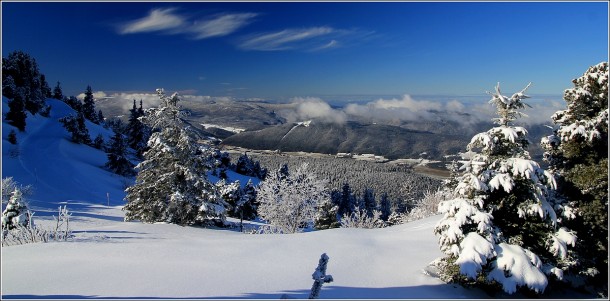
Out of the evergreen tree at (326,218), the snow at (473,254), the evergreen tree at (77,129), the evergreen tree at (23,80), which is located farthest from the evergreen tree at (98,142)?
the snow at (473,254)

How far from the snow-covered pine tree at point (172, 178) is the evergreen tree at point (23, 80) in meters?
46.5

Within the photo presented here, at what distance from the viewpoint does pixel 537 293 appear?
9.26 meters

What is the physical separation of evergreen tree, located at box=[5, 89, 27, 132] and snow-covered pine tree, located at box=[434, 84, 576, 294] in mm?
58916

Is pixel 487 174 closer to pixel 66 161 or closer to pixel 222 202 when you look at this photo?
pixel 222 202

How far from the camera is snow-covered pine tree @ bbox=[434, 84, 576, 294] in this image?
900 cm

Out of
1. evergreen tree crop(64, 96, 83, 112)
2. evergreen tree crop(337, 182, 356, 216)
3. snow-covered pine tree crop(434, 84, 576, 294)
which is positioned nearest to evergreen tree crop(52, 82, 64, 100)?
evergreen tree crop(64, 96, 83, 112)

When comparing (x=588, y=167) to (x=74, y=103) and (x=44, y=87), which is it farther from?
(x=74, y=103)

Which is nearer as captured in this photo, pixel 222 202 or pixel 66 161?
pixel 222 202

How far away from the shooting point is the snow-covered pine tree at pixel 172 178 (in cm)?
1938

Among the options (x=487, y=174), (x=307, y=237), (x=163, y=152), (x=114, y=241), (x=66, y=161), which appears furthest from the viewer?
(x=66, y=161)

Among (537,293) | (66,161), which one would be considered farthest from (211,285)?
(66,161)

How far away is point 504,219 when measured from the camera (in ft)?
33.7

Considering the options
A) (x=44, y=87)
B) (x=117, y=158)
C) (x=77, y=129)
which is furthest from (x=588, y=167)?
(x=44, y=87)

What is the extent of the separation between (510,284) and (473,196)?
7.44 feet
